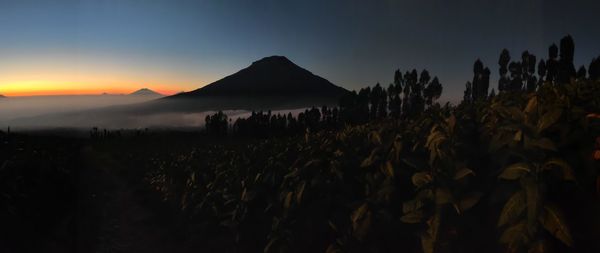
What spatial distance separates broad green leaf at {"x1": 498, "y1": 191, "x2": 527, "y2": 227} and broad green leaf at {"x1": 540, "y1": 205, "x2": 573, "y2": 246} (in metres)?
0.11

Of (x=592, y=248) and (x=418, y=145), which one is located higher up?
(x=418, y=145)

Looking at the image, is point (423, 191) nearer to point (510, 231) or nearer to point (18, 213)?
point (510, 231)

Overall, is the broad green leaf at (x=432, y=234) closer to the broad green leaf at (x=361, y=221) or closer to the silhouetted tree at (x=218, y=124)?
the broad green leaf at (x=361, y=221)

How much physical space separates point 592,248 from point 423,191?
1.06 meters

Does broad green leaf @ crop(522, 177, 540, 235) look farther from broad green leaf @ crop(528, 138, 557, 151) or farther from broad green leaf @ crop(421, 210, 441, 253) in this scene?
broad green leaf @ crop(421, 210, 441, 253)

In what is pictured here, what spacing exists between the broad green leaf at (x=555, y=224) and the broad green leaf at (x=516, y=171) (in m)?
0.22

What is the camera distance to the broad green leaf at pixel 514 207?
2.42m

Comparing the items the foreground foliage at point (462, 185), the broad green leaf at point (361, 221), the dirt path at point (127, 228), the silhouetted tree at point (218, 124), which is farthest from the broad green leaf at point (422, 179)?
the silhouetted tree at point (218, 124)

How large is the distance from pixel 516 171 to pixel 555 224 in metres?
0.34

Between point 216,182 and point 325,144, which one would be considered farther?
point 216,182

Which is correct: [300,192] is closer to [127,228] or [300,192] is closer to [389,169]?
[389,169]

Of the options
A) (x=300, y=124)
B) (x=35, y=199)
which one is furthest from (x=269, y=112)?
(x=35, y=199)

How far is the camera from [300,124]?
474ft

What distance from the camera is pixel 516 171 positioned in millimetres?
2492
